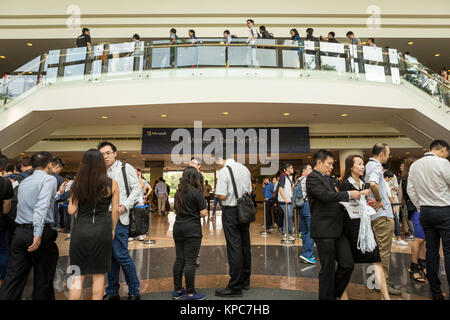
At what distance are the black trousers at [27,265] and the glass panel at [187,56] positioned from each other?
6.97 meters

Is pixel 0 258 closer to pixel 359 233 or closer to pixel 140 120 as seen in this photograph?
pixel 359 233

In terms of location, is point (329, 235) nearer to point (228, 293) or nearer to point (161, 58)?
point (228, 293)

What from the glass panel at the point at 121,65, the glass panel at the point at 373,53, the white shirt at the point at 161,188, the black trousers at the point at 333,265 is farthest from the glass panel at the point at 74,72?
→ the glass panel at the point at 373,53

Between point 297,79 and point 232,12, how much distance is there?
19.8 feet

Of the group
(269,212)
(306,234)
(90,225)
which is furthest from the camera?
(269,212)

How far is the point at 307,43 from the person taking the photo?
28.3ft

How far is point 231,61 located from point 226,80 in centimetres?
65

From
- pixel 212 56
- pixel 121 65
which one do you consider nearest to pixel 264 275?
pixel 212 56

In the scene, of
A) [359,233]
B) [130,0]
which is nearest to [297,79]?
[359,233]

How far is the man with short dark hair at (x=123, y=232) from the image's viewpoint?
9.60 feet

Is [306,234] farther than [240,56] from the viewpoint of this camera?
No

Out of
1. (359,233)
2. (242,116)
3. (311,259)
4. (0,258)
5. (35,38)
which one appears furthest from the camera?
(35,38)

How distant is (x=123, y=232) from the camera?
301 cm

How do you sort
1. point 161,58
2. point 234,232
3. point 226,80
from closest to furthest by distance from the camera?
point 234,232 → point 226,80 → point 161,58
